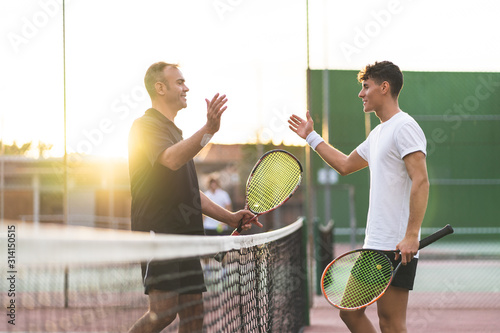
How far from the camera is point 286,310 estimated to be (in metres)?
5.24

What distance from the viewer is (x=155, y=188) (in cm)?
348

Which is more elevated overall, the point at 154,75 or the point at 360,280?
the point at 154,75

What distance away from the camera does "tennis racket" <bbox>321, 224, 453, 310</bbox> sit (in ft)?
11.7

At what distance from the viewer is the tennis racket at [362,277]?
3570mm

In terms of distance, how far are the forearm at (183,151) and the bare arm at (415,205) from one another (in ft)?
3.12

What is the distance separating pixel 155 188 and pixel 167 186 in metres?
0.05

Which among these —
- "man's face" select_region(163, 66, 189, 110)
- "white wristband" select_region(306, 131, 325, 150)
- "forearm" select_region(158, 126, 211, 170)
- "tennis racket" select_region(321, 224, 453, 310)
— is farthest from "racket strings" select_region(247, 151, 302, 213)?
"forearm" select_region(158, 126, 211, 170)

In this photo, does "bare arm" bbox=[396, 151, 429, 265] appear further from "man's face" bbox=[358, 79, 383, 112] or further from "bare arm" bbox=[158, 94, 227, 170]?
"bare arm" bbox=[158, 94, 227, 170]

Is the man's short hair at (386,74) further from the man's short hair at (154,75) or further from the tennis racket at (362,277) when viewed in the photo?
the man's short hair at (154,75)

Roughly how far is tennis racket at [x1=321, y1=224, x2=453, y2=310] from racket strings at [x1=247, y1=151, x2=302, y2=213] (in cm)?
57

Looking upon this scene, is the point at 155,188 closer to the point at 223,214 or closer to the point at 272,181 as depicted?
the point at 223,214

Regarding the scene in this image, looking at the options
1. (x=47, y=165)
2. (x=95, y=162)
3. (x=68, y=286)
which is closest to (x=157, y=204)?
(x=68, y=286)

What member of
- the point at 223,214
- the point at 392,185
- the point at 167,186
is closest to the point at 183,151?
the point at 167,186

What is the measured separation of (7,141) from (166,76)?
27.2 ft
